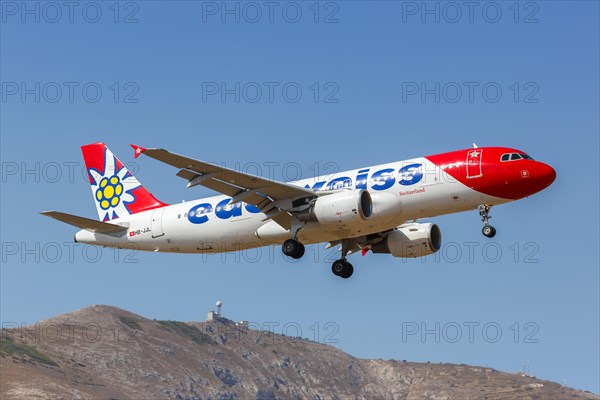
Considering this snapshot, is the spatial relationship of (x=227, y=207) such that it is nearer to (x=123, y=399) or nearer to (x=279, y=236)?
(x=279, y=236)

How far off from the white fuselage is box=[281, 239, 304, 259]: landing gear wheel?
1.14 ft

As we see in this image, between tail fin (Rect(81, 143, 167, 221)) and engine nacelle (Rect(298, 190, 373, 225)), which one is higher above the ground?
tail fin (Rect(81, 143, 167, 221))

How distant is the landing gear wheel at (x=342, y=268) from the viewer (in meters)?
51.6

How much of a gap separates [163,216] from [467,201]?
52.9ft

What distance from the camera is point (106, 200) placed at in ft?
188

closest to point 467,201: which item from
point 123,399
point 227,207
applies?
point 227,207

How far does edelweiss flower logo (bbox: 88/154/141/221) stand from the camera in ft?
184

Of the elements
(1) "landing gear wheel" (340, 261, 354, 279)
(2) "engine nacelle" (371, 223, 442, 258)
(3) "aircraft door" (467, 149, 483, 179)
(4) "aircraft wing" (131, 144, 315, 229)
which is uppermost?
(3) "aircraft door" (467, 149, 483, 179)

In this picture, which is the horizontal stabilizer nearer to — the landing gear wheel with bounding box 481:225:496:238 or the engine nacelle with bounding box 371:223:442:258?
the engine nacelle with bounding box 371:223:442:258

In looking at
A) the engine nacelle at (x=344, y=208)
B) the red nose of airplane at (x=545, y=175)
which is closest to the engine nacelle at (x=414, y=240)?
the engine nacelle at (x=344, y=208)

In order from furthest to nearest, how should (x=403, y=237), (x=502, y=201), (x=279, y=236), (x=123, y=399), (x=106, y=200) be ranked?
(x=123, y=399), (x=106, y=200), (x=403, y=237), (x=279, y=236), (x=502, y=201)

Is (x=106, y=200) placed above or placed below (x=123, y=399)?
above

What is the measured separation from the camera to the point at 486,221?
4550 centimetres

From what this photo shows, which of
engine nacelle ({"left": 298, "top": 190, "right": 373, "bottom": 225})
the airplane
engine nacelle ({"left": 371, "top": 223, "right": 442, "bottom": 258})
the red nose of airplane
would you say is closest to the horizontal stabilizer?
the airplane
